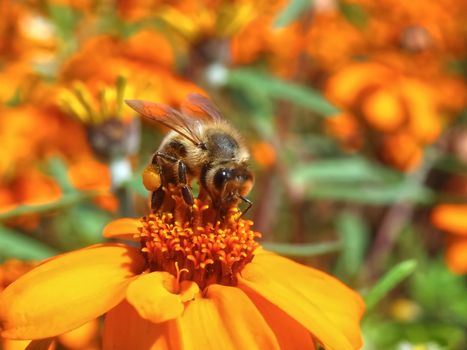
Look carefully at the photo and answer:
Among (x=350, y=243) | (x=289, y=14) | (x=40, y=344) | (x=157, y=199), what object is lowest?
(x=350, y=243)

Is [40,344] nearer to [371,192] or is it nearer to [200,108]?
[200,108]

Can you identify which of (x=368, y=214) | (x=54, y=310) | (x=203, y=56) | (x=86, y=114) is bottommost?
(x=368, y=214)

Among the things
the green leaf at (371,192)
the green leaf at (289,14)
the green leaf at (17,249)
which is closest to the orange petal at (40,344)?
the green leaf at (17,249)

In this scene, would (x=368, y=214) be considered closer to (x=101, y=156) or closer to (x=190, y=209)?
(x=101, y=156)

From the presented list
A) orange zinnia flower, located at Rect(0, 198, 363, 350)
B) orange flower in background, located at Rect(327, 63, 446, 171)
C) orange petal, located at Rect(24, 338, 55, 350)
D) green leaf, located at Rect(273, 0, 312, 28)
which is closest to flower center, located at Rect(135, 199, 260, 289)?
orange zinnia flower, located at Rect(0, 198, 363, 350)

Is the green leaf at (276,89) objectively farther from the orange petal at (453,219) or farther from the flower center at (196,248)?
the flower center at (196,248)

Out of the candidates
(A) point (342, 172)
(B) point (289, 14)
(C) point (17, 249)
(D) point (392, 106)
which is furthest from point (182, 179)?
(D) point (392, 106)

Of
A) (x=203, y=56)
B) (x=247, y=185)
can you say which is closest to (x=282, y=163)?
(x=203, y=56)
